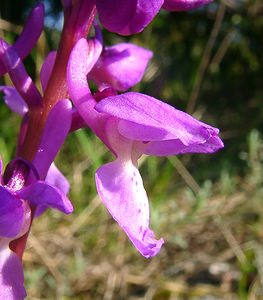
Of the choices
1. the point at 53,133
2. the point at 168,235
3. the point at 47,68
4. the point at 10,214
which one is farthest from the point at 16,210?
the point at 168,235

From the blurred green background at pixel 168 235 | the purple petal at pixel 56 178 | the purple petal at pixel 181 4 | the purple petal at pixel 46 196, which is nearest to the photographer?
the purple petal at pixel 46 196

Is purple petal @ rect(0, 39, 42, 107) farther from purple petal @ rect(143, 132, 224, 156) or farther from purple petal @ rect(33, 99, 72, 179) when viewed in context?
purple petal @ rect(143, 132, 224, 156)

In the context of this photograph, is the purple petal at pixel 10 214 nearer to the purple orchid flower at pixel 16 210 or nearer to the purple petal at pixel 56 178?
the purple orchid flower at pixel 16 210

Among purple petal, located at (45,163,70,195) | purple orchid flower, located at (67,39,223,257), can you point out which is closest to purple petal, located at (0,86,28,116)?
purple petal, located at (45,163,70,195)

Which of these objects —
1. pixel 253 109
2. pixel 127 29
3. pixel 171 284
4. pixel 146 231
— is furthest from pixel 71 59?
pixel 253 109

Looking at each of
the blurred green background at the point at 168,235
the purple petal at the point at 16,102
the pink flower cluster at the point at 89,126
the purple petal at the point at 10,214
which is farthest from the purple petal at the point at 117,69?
the blurred green background at the point at 168,235

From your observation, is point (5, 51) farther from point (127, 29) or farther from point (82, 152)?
point (82, 152)
